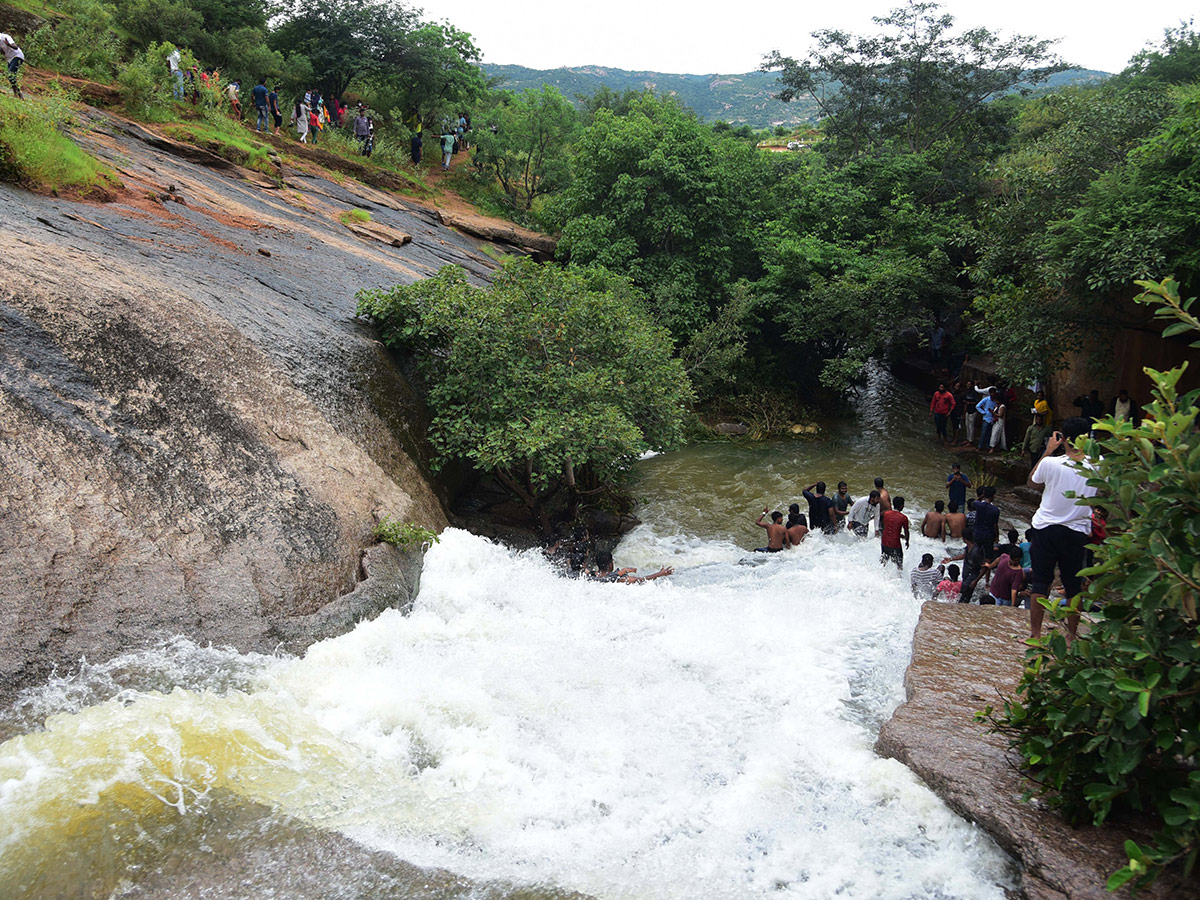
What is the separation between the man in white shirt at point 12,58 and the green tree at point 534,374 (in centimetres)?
717

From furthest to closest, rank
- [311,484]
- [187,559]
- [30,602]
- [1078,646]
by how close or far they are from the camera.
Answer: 1. [311,484]
2. [187,559]
3. [30,602]
4. [1078,646]

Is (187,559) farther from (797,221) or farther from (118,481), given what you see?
(797,221)

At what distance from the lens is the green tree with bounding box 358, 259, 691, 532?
11.0m

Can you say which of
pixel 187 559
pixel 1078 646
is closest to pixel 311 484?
pixel 187 559

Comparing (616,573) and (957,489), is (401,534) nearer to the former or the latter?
(616,573)

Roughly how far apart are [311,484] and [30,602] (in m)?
3.00

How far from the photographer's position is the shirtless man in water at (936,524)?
38.5ft

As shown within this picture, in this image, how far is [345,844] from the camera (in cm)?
498

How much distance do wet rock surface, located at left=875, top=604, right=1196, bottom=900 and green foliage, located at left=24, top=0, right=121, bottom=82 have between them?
68.2 feet

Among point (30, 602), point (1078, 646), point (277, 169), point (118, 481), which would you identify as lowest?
point (30, 602)

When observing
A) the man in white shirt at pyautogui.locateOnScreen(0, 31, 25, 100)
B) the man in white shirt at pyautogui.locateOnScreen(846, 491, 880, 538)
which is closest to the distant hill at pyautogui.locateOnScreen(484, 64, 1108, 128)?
the man in white shirt at pyautogui.locateOnScreen(0, 31, 25, 100)

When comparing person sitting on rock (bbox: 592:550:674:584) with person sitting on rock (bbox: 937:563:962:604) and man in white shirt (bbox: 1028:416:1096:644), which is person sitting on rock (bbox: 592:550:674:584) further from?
man in white shirt (bbox: 1028:416:1096:644)

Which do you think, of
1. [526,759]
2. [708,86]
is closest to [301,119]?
[526,759]

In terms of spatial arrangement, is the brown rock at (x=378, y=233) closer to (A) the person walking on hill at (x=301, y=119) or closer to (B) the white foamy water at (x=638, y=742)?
(A) the person walking on hill at (x=301, y=119)
